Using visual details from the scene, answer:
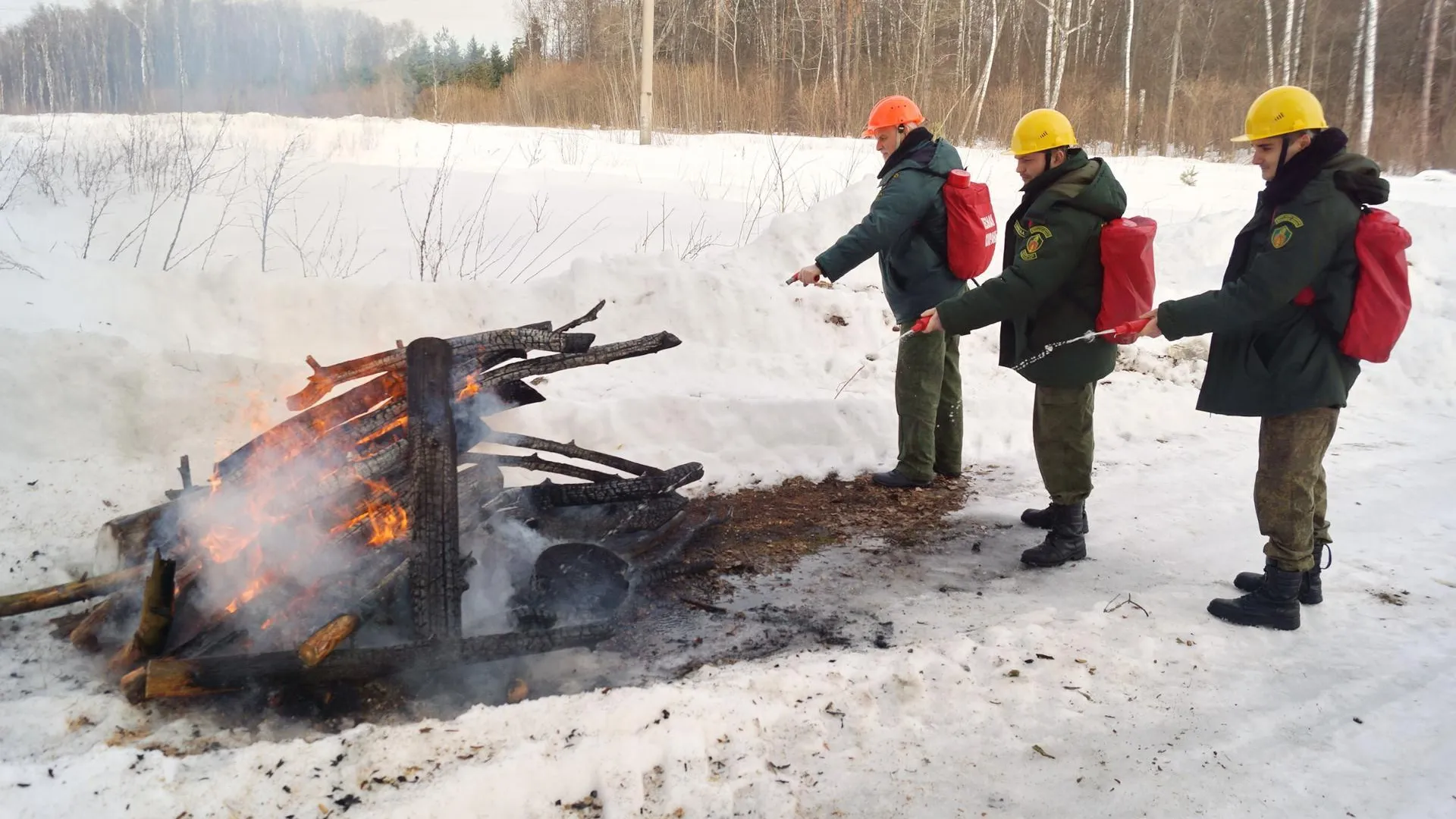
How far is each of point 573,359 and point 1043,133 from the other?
263cm

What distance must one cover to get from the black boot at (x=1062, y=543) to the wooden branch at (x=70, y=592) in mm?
4222

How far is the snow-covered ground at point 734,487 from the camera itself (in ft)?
8.90

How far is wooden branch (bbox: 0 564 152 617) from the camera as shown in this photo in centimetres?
342

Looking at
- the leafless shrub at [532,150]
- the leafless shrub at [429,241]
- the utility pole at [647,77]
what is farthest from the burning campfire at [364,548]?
the utility pole at [647,77]

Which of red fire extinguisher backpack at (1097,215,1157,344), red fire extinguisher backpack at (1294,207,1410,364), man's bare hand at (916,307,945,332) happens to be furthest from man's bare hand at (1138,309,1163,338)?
man's bare hand at (916,307,945,332)

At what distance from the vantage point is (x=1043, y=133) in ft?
14.1

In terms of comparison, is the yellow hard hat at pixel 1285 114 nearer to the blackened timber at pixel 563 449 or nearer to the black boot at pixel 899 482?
the black boot at pixel 899 482

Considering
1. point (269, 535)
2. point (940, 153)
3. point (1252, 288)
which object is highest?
point (940, 153)

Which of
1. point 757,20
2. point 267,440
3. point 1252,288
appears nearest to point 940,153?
point 1252,288

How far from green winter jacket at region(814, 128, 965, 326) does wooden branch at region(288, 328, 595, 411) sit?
2.08m

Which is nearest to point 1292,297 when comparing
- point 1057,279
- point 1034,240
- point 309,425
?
point 1057,279

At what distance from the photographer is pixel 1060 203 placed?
424 cm

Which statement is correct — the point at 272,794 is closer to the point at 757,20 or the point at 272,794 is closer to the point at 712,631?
the point at 712,631

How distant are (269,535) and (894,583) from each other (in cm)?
296
